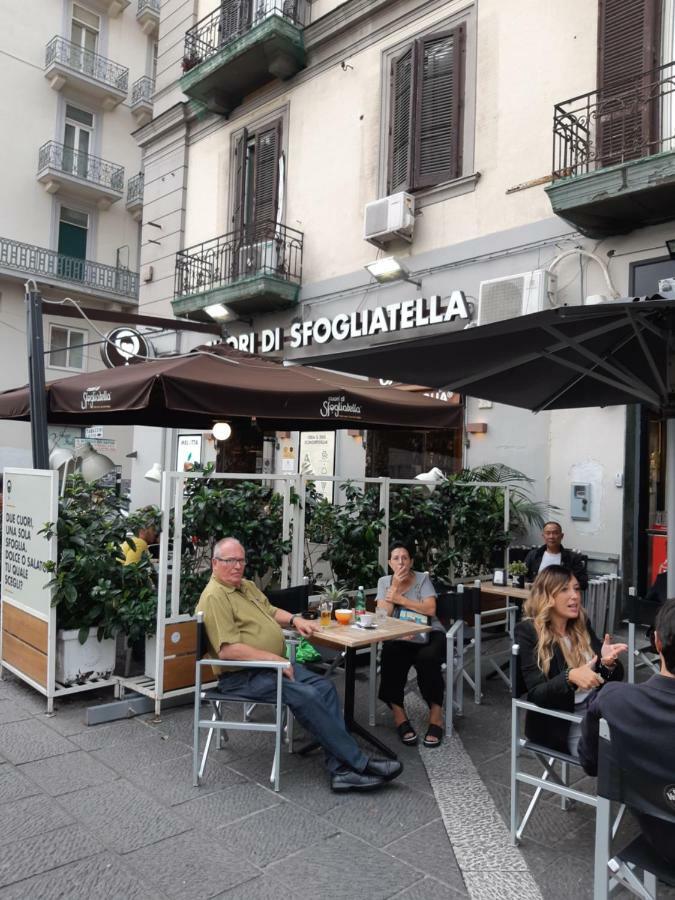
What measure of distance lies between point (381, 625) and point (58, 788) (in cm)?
213

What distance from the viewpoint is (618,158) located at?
762cm

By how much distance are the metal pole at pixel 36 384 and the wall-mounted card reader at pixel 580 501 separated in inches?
221

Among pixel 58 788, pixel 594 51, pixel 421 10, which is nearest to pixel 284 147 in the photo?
pixel 421 10

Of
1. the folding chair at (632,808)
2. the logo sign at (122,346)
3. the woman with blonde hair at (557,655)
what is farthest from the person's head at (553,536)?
the logo sign at (122,346)

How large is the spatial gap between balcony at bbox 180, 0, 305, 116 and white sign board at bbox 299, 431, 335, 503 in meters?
6.33

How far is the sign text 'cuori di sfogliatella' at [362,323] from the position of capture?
30.7 ft

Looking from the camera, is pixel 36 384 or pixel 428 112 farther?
pixel 428 112

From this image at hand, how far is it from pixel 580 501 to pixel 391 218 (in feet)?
15.6

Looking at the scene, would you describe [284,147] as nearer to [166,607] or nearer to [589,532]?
[589,532]

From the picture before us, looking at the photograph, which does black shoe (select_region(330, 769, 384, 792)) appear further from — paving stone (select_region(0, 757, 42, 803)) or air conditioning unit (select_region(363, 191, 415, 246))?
air conditioning unit (select_region(363, 191, 415, 246))

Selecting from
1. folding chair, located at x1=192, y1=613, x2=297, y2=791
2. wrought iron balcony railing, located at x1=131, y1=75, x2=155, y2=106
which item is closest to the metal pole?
folding chair, located at x1=192, y1=613, x2=297, y2=791

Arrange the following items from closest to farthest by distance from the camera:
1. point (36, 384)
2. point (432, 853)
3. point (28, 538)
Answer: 1. point (432, 853)
2. point (28, 538)
3. point (36, 384)

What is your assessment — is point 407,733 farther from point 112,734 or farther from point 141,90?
point 141,90

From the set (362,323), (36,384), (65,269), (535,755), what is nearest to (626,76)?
(362,323)
